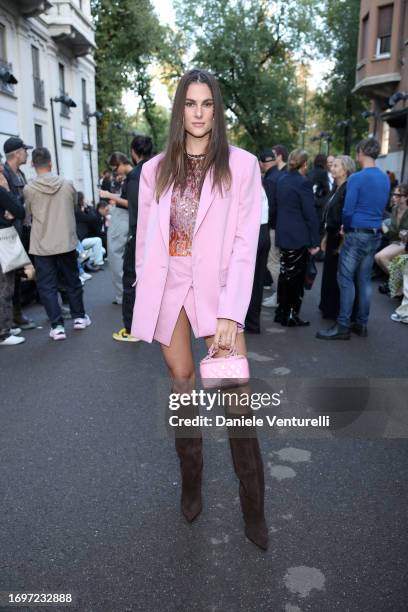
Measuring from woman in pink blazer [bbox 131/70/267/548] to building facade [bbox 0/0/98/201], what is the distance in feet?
51.0

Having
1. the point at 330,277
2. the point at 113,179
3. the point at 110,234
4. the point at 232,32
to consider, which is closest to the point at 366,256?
the point at 330,277

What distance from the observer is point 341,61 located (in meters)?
33.0

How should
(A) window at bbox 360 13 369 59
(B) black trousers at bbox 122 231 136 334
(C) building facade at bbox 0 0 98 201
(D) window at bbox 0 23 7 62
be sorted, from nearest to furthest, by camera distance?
(B) black trousers at bbox 122 231 136 334
(D) window at bbox 0 23 7 62
(C) building facade at bbox 0 0 98 201
(A) window at bbox 360 13 369 59

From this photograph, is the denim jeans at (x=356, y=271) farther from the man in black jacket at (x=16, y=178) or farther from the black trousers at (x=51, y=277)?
the man in black jacket at (x=16, y=178)

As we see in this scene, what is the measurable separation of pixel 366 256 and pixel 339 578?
4127 millimetres

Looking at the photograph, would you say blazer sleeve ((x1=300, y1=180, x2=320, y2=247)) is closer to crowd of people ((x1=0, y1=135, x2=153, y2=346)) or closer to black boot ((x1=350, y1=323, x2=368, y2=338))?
black boot ((x1=350, y1=323, x2=368, y2=338))

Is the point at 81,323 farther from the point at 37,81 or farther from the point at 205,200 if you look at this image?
the point at 37,81

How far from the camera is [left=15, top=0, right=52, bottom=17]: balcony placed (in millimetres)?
17891

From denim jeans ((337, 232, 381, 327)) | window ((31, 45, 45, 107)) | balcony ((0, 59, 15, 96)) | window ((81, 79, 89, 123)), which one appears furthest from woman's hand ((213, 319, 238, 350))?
window ((81, 79, 89, 123))

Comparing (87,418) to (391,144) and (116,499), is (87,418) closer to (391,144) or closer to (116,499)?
(116,499)

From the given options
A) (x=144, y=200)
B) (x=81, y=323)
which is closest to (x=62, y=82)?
(x=81, y=323)

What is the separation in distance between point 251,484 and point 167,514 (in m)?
0.60

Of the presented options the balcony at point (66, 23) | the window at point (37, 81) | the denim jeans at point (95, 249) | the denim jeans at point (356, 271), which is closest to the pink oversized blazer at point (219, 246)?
the denim jeans at point (356, 271)

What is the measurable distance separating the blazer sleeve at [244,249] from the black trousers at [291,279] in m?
4.13
